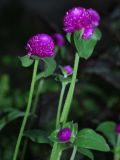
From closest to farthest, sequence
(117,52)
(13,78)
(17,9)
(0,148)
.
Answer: (0,148)
(117,52)
(13,78)
(17,9)

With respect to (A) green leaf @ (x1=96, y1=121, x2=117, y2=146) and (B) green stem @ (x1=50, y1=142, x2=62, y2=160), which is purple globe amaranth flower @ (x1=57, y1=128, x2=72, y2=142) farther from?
(A) green leaf @ (x1=96, y1=121, x2=117, y2=146)

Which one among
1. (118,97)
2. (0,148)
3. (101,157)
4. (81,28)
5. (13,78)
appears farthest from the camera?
(13,78)

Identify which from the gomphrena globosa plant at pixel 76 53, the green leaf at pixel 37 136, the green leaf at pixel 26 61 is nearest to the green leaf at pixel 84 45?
the gomphrena globosa plant at pixel 76 53

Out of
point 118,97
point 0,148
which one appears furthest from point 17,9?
point 0,148

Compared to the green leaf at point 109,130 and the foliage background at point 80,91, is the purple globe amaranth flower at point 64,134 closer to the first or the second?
the foliage background at point 80,91

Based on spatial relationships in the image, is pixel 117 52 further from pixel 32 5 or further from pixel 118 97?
pixel 32 5

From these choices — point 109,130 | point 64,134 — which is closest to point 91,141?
point 64,134

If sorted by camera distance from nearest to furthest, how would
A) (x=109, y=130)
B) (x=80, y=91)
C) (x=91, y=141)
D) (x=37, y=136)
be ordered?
(x=91, y=141) → (x=37, y=136) → (x=109, y=130) → (x=80, y=91)

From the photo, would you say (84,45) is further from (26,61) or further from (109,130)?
(109,130)
